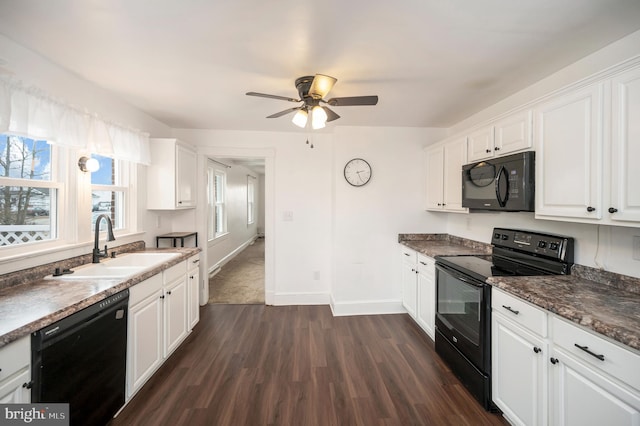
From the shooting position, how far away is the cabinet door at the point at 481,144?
2.25 m

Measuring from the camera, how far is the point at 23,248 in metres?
1.75

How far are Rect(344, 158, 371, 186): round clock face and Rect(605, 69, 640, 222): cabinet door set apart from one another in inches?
87.6

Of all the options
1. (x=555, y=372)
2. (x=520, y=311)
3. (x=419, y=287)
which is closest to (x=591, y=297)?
(x=520, y=311)

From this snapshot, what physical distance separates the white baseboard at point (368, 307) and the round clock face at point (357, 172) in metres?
1.54

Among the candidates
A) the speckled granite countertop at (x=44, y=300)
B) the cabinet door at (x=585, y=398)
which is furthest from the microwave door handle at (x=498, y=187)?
the speckled granite countertop at (x=44, y=300)

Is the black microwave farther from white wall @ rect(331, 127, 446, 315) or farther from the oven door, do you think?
white wall @ rect(331, 127, 446, 315)

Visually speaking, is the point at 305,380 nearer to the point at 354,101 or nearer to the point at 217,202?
the point at 354,101

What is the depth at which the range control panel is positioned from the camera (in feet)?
6.03

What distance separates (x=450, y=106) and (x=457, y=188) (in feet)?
2.78

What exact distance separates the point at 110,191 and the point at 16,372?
1.90 meters

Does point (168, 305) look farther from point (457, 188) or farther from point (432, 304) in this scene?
point (457, 188)

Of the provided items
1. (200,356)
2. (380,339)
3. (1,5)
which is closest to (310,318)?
(380,339)

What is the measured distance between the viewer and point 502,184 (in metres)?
2.05

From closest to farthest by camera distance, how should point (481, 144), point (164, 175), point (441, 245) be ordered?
point (481, 144)
point (164, 175)
point (441, 245)
